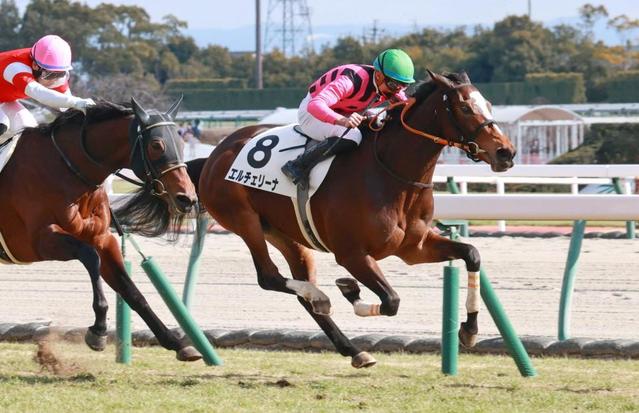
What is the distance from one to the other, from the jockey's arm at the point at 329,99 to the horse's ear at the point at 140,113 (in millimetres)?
911

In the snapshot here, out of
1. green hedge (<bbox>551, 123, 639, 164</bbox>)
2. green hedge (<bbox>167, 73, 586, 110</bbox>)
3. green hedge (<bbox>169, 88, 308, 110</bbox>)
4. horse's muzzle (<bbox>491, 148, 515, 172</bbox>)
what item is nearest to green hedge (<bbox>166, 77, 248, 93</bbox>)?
green hedge (<bbox>167, 73, 586, 110</bbox>)

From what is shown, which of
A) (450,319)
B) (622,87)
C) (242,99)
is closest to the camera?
(450,319)

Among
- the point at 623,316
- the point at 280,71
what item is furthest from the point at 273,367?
the point at 280,71

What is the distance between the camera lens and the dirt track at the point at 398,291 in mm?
8508

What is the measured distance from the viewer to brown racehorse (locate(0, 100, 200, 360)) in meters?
→ 6.50

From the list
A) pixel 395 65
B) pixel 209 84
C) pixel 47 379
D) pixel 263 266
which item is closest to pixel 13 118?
pixel 47 379

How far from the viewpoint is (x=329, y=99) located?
22.8 ft

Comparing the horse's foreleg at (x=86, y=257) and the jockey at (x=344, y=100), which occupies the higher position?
the jockey at (x=344, y=100)

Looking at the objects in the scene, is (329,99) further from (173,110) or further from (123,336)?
(123,336)

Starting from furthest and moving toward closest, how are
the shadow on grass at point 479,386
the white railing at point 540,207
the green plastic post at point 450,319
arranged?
the white railing at point 540,207 → the green plastic post at point 450,319 → the shadow on grass at point 479,386

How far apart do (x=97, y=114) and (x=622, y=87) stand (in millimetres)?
40983

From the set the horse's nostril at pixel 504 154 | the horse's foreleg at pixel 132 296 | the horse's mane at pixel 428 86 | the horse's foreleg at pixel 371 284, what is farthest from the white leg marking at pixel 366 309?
the horse's mane at pixel 428 86

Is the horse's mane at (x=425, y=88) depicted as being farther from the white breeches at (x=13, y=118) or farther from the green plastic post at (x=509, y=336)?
the white breeches at (x=13, y=118)

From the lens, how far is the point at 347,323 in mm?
8609
